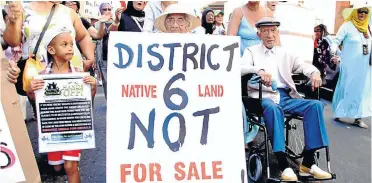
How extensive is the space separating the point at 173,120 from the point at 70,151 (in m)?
0.76

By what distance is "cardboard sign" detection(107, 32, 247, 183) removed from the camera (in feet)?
7.19

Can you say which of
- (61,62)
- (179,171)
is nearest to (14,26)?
(61,62)

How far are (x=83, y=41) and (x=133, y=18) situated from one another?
2.73ft

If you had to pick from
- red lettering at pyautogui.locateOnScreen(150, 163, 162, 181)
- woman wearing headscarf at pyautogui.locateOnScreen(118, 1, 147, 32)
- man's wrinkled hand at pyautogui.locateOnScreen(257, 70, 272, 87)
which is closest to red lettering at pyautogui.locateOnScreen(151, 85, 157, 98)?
red lettering at pyautogui.locateOnScreen(150, 163, 162, 181)

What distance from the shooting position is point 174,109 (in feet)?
7.52

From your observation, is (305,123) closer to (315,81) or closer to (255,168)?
(315,81)

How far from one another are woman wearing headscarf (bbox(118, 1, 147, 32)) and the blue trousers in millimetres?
1498

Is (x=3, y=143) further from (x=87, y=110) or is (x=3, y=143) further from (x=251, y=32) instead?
(x=251, y=32)

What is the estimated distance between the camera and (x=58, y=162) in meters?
2.66

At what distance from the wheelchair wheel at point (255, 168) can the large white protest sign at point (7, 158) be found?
1.78 meters

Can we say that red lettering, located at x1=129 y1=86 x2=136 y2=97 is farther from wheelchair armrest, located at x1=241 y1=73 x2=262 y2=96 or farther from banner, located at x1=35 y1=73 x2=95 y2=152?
wheelchair armrest, located at x1=241 y1=73 x2=262 y2=96

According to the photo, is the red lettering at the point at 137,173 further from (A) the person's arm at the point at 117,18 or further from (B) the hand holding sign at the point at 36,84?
(A) the person's arm at the point at 117,18

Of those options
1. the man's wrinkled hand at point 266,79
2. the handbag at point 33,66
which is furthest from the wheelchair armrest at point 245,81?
the handbag at point 33,66

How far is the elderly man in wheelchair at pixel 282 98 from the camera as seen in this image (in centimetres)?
292
